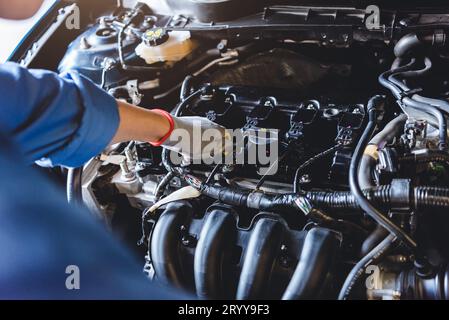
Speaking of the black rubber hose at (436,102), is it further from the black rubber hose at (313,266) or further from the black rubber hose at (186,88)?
the black rubber hose at (186,88)

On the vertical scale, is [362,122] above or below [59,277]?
above

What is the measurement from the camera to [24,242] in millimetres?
974

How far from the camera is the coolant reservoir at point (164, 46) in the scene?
154cm

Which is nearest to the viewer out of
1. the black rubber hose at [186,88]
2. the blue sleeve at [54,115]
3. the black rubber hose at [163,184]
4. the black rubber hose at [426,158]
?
the blue sleeve at [54,115]

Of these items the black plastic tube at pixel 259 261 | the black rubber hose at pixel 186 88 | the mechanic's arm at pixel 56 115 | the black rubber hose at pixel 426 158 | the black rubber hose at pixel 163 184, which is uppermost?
the mechanic's arm at pixel 56 115

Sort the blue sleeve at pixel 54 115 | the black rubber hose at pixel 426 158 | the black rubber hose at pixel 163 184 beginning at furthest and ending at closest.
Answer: the black rubber hose at pixel 163 184 < the black rubber hose at pixel 426 158 < the blue sleeve at pixel 54 115

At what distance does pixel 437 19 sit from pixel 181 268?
90 centimetres

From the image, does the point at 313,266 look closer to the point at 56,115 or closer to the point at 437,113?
the point at 437,113

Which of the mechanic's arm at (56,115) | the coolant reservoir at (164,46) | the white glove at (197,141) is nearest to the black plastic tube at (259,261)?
the white glove at (197,141)

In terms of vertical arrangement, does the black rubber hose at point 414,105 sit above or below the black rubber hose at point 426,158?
above

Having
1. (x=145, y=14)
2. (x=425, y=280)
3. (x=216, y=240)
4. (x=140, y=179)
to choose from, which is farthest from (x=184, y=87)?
(x=425, y=280)

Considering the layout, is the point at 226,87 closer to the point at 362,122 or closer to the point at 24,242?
the point at 362,122

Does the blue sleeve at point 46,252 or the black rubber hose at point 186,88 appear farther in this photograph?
the black rubber hose at point 186,88

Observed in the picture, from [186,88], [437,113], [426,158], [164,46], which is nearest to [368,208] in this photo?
[426,158]
